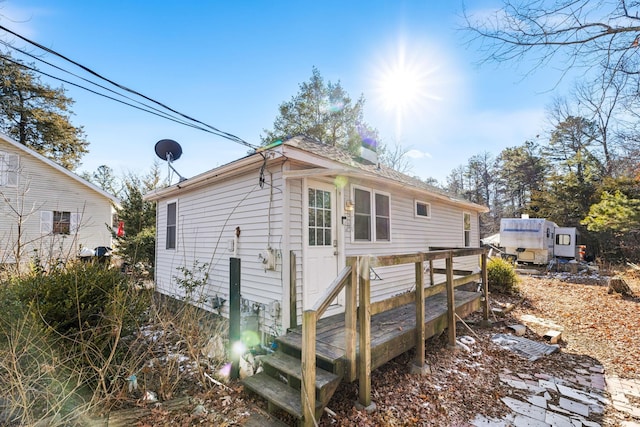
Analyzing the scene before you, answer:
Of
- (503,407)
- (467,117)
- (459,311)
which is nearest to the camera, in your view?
(503,407)

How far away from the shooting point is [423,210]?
8141mm

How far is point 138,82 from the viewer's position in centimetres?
452

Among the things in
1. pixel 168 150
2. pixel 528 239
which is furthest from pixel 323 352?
pixel 528 239

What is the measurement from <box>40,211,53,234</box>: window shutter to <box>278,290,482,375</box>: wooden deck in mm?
14124

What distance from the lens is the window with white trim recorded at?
772 cm

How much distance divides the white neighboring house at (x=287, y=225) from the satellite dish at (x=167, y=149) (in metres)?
0.86

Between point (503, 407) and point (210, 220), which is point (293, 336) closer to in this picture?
point (503, 407)

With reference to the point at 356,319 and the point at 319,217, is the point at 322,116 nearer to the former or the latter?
the point at 319,217

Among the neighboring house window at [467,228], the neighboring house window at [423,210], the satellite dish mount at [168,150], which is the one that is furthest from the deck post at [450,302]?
the neighboring house window at [467,228]

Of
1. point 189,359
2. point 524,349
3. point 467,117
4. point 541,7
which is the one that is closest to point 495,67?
point 541,7

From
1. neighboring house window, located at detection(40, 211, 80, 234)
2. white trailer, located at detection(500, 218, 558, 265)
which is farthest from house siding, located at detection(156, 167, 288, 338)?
white trailer, located at detection(500, 218, 558, 265)

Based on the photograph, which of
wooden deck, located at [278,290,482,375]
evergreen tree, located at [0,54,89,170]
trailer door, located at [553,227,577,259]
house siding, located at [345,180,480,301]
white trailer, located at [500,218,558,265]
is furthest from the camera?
trailer door, located at [553,227,577,259]

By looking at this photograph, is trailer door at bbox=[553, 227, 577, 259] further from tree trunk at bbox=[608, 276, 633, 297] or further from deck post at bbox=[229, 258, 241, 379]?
deck post at bbox=[229, 258, 241, 379]

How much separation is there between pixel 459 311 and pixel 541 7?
5.78 metres
